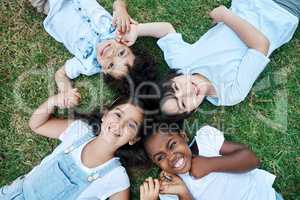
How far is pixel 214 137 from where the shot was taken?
2143 millimetres

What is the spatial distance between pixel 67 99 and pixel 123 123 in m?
0.39

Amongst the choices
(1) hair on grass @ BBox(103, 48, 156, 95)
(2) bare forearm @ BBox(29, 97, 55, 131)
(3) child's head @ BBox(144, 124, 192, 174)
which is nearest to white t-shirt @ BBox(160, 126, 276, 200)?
(3) child's head @ BBox(144, 124, 192, 174)

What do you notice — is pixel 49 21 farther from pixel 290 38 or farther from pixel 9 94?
pixel 290 38

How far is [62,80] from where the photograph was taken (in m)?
2.26

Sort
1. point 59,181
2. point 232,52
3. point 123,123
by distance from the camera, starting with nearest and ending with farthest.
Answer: point 123,123 → point 59,181 → point 232,52

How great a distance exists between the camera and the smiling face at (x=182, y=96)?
2039 millimetres

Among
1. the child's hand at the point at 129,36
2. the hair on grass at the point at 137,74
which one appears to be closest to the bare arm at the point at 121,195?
the hair on grass at the point at 137,74

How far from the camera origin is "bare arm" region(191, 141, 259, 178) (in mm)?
2039

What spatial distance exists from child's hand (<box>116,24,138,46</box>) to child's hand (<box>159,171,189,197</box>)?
631 mm

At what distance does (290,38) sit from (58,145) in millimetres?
1222

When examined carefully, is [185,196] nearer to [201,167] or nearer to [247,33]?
[201,167]

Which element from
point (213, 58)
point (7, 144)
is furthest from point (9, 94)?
point (213, 58)

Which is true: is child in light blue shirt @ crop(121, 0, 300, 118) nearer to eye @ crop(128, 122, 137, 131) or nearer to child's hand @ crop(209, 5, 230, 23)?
child's hand @ crop(209, 5, 230, 23)

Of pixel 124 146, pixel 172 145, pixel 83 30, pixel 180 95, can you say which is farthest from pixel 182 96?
pixel 83 30
